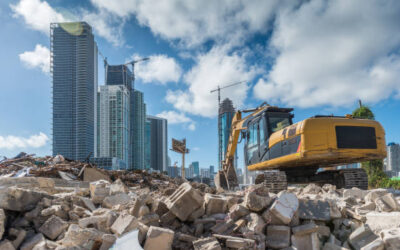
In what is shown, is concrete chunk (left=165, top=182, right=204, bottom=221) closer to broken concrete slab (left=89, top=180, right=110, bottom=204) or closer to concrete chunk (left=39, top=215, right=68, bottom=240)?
concrete chunk (left=39, top=215, right=68, bottom=240)

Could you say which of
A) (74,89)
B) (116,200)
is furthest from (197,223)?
(74,89)

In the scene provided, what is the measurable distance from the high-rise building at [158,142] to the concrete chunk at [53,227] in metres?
128

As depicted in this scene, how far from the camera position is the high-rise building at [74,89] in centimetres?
8450

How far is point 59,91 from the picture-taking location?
8806cm

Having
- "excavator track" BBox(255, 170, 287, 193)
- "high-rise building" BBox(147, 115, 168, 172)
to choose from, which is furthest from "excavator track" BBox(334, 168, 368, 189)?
"high-rise building" BBox(147, 115, 168, 172)

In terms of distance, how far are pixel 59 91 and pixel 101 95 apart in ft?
40.0

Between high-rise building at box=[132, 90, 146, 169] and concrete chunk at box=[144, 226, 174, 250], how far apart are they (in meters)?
99.4

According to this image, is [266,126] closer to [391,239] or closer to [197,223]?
[197,223]

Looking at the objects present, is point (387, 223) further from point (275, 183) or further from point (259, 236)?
point (275, 183)

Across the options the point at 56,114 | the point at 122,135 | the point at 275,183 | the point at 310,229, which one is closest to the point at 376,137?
the point at 275,183

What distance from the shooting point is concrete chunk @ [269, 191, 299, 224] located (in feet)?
13.8

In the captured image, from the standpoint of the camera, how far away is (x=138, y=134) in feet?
333

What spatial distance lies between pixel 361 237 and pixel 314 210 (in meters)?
0.69

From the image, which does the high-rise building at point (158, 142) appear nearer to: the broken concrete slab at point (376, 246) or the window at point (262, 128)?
the window at point (262, 128)
